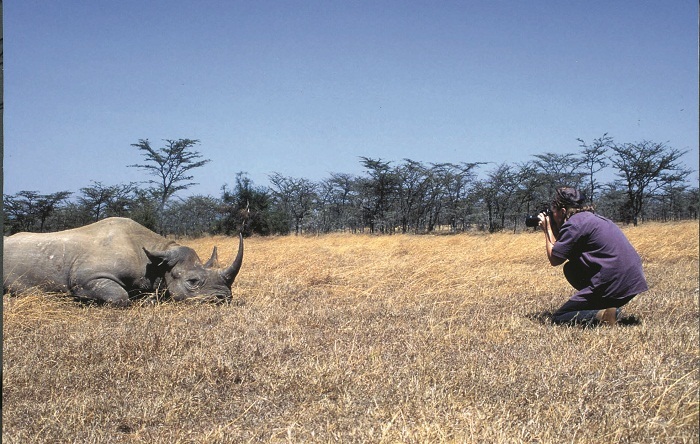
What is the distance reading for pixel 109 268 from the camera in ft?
20.0

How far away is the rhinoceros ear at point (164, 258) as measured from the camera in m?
6.10

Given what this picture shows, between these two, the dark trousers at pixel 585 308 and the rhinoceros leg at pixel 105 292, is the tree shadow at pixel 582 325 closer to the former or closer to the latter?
the dark trousers at pixel 585 308

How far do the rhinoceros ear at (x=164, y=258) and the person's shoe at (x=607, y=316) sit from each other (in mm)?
4364

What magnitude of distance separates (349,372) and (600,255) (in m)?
2.48

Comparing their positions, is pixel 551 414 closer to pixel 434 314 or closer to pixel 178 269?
pixel 434 314

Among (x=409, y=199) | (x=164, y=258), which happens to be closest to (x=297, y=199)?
(x=409, y=199)

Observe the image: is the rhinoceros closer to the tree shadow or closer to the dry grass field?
the dry grass field

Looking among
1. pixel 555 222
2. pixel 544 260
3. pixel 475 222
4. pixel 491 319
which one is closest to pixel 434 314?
pixel 491 319

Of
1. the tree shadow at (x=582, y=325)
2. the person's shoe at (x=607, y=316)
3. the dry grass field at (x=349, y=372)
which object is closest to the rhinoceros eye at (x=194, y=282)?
the dry grass field at (x=349, y=372)

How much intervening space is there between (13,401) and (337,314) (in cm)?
283

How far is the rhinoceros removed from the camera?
5.92 metres

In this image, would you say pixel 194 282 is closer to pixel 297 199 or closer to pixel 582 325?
pixel 582 325

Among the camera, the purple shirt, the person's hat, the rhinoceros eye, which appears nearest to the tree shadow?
the purple shirt

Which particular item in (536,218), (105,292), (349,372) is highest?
(536,218)
